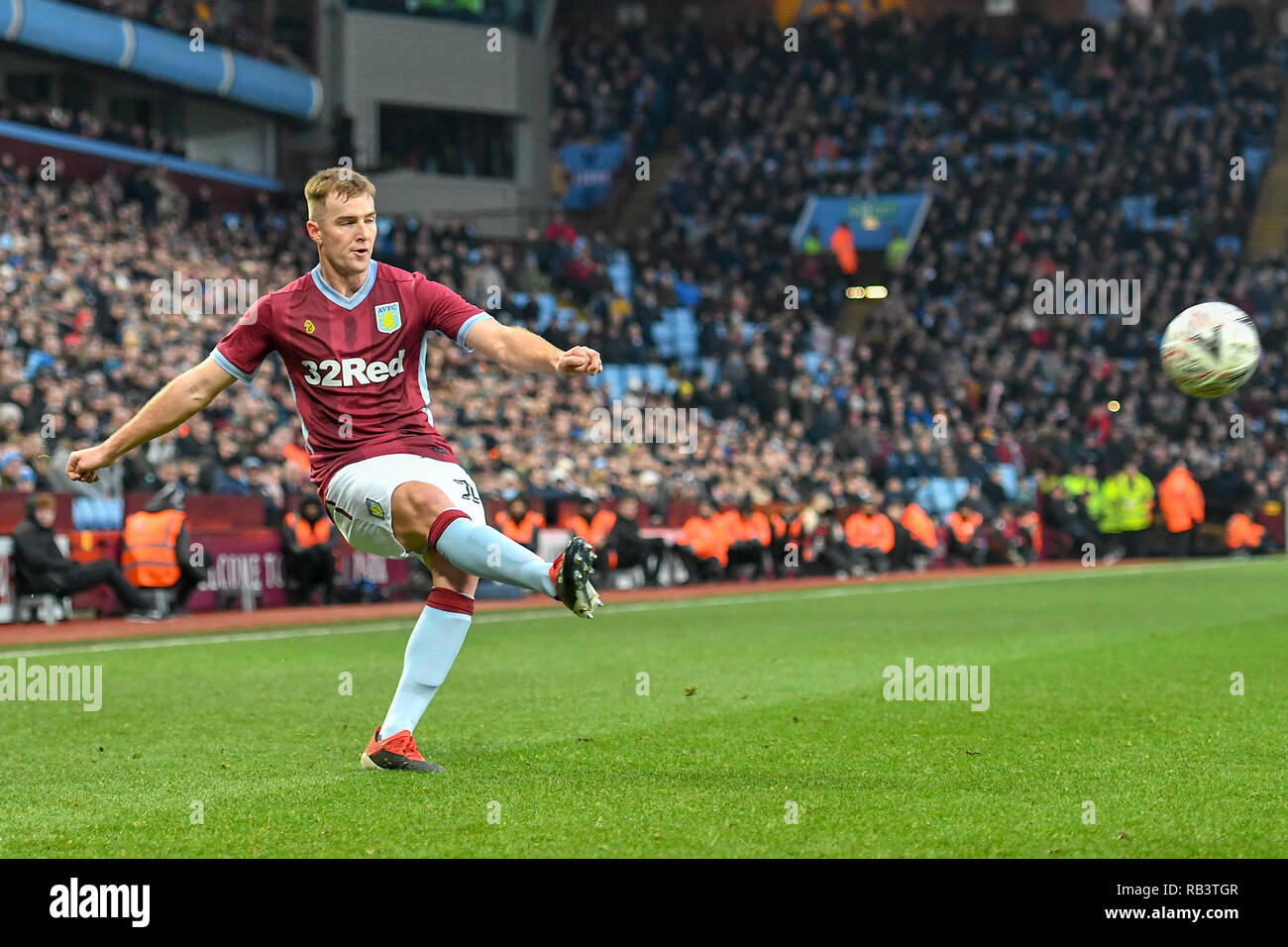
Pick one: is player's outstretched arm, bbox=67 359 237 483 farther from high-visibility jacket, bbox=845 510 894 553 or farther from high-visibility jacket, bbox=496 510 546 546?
high-visibility jacket, bbox=845 510 894 553

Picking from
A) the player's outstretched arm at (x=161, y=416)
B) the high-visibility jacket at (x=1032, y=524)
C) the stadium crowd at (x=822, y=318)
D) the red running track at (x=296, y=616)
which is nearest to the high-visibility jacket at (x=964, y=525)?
the stadium crowd at (x=822, y=318)

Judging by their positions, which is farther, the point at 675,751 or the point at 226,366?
the point at 675,751

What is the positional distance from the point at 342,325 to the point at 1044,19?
1621 inches

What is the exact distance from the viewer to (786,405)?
31312 mm

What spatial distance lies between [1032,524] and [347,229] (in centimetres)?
2507

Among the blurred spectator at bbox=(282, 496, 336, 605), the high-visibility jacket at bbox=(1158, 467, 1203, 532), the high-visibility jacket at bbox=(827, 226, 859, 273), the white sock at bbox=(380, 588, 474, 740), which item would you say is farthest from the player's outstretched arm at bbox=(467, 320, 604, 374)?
the high-visibility jacket at bbox=(827, 226, 859, 273)

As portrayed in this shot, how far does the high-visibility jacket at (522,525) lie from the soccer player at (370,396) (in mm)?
13925

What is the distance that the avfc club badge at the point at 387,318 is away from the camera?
272 inches

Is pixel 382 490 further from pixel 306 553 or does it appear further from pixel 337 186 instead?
pixel 306 553

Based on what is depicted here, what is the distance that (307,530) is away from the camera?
1930cm

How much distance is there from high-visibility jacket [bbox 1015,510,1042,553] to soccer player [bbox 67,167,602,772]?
2445 cm

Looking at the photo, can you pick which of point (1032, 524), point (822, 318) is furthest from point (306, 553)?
point (822, 318)

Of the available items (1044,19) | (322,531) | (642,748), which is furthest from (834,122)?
(642,748)
